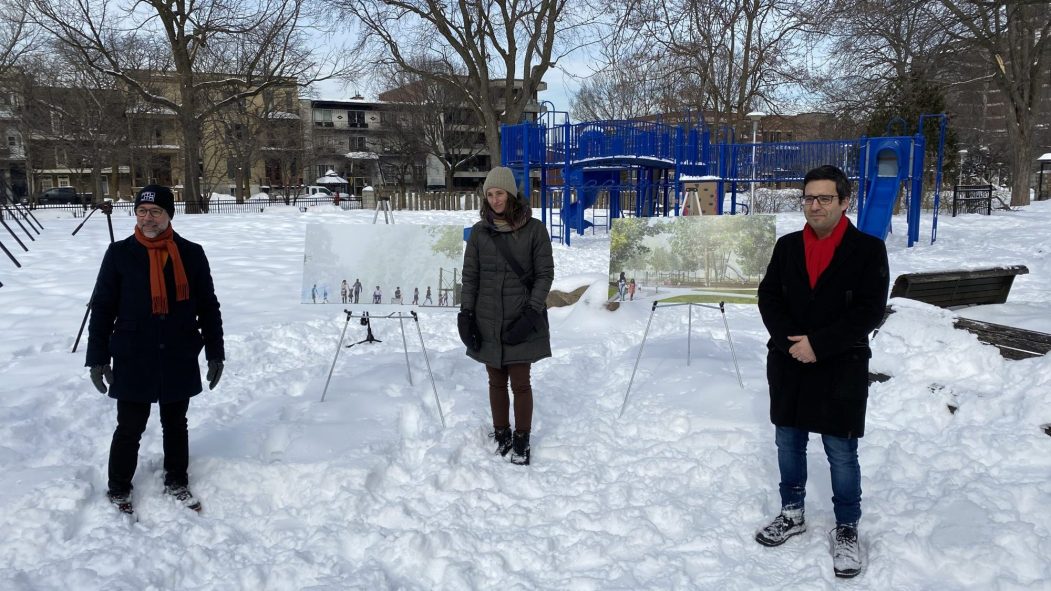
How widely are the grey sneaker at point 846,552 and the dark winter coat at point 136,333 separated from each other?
349cm

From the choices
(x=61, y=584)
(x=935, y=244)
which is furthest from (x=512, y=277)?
(x=935, y=244)

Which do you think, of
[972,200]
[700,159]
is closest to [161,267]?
[700,159]

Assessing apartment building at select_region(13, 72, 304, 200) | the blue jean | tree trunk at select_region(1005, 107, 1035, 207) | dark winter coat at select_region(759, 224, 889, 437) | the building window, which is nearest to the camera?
dark winter coat at select_region(759, 224, 889, 437)

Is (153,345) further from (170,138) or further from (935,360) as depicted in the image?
(170,138)

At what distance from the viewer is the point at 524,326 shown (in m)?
4.48

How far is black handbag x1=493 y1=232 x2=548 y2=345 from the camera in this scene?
4.47 meters

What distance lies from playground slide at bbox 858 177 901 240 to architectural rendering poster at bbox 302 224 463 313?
12.7 meters

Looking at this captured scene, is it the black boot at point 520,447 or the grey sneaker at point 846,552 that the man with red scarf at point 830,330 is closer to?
the grey sneaker at point 846,552

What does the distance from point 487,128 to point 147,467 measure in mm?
25421

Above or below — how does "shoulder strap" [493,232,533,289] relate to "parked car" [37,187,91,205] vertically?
below

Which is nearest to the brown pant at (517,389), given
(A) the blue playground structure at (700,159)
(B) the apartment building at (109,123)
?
(A) the blue playground structure at (700,159)

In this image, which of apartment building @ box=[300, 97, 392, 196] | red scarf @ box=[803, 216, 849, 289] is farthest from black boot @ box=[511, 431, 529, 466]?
apartment building @ box=[300, 97, 392, 196]

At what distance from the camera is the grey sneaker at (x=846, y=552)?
3.32 metres

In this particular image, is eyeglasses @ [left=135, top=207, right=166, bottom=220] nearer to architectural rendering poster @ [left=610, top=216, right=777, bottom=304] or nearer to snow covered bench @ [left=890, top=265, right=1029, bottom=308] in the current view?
architectural rendering poster @ [left=610, top=216, right=777, bottom=304]
